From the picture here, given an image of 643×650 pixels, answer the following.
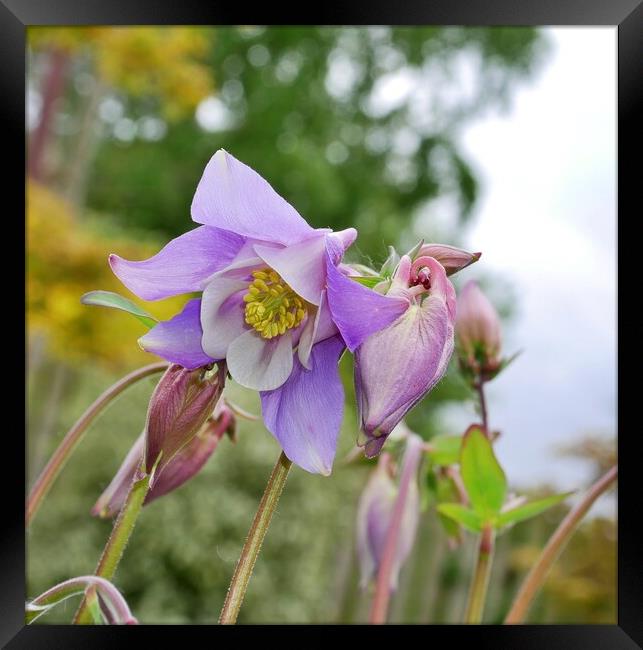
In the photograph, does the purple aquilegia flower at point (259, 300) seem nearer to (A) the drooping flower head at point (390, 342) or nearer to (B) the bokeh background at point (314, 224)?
(A) the drooping flower head at point (390, 342)

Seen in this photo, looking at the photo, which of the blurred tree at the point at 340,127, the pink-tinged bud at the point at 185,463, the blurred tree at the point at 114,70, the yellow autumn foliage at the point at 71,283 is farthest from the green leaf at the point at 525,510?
the blurred tree at the point at 340,127

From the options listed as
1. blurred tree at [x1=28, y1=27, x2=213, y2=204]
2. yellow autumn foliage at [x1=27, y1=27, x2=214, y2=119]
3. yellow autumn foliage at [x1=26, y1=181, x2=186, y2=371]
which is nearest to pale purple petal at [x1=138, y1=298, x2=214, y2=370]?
yellow autumn foliage at [x1=26, y1=181, x2=186, y2=371]

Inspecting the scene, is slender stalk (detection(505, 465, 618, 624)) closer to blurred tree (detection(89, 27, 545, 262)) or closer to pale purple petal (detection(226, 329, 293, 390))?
pale purple petal (detection(226, 329, 293, 390))

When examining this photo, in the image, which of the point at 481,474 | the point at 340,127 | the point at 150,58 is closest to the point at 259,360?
the point at 481,474

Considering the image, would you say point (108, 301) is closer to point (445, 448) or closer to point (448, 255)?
point (448, 255)

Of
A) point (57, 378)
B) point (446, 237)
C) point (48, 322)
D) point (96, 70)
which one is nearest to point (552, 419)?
point (446, 237)

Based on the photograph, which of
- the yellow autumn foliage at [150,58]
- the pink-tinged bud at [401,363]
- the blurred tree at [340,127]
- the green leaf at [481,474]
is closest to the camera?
the pink-tinged bud at [401,363]
